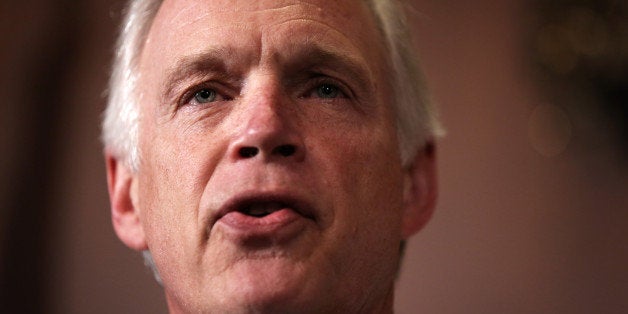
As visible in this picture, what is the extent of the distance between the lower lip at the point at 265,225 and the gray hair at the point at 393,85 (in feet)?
0.98

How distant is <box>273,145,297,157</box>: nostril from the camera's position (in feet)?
3.77

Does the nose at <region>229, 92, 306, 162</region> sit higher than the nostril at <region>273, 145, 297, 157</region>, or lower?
higher

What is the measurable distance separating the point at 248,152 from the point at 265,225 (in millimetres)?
104

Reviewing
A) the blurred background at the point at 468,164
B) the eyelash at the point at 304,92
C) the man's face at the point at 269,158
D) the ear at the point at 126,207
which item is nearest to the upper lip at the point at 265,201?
the man's face at the point at 269,158

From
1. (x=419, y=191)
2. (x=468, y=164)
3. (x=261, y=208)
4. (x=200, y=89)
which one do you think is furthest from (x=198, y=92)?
(x=468, y=164)

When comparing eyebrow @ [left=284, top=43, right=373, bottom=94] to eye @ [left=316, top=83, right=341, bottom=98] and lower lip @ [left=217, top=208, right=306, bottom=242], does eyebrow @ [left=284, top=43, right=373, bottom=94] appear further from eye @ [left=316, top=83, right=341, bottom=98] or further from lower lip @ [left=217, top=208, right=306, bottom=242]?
lower lip @ [left=217, top=208, right=306, bottom=242]

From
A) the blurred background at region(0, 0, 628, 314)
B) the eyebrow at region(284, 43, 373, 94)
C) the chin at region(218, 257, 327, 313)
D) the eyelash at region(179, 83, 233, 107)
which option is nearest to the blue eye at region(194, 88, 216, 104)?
the eyelash at region(179, 83, 233, 107)

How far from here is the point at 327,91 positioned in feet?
4.22

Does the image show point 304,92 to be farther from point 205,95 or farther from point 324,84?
point 205,95

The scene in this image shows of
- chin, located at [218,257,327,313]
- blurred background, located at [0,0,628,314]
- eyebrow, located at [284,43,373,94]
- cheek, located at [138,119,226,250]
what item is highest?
eyebrow, located at [284,43,373,94]

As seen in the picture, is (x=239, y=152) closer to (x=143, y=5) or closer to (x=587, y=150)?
(x=143, y=5)

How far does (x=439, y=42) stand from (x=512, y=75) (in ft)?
0.76

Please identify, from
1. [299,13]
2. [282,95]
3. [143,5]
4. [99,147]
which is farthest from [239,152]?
[99,147]

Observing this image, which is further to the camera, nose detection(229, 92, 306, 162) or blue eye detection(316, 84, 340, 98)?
blue eye detection(316, 84, 340, 98)
